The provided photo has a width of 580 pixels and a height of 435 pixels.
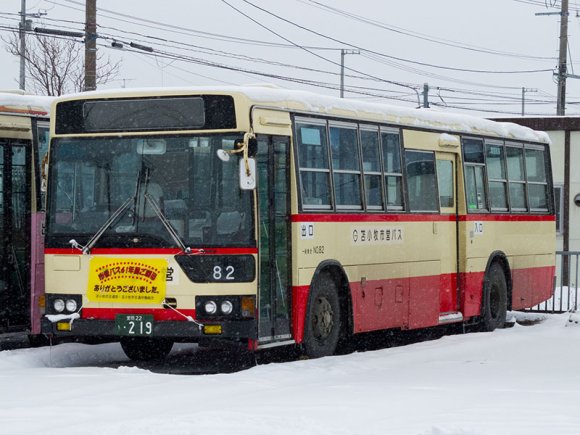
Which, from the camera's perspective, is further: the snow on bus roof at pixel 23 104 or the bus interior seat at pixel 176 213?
the snow on bus roof at pixel 23 104

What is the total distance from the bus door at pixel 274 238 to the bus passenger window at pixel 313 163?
1.11 ft

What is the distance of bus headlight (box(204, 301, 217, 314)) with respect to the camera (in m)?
14.5

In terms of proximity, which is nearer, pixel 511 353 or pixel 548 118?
pixel 511 353

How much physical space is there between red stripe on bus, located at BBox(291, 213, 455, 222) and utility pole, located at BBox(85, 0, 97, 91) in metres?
11.6

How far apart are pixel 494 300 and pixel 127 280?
7997mm

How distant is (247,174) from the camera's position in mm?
14289

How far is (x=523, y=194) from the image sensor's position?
22.3m

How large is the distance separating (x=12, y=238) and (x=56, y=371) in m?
3.19

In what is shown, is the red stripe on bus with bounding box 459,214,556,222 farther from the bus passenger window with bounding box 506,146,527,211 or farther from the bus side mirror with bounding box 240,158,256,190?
the bus side mirror with bounding box 240,158,256,190

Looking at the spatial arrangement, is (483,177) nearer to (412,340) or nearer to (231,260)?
(412,340)

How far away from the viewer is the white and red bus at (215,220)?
1458cm

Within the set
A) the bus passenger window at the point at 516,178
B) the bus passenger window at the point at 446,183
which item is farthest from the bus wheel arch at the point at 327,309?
the bus passenger window at the point at 516,178

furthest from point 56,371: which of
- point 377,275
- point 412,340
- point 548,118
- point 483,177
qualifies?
point 548,118

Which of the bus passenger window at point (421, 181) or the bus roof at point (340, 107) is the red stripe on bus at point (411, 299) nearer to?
the bus passenger window at point (421, 181)
